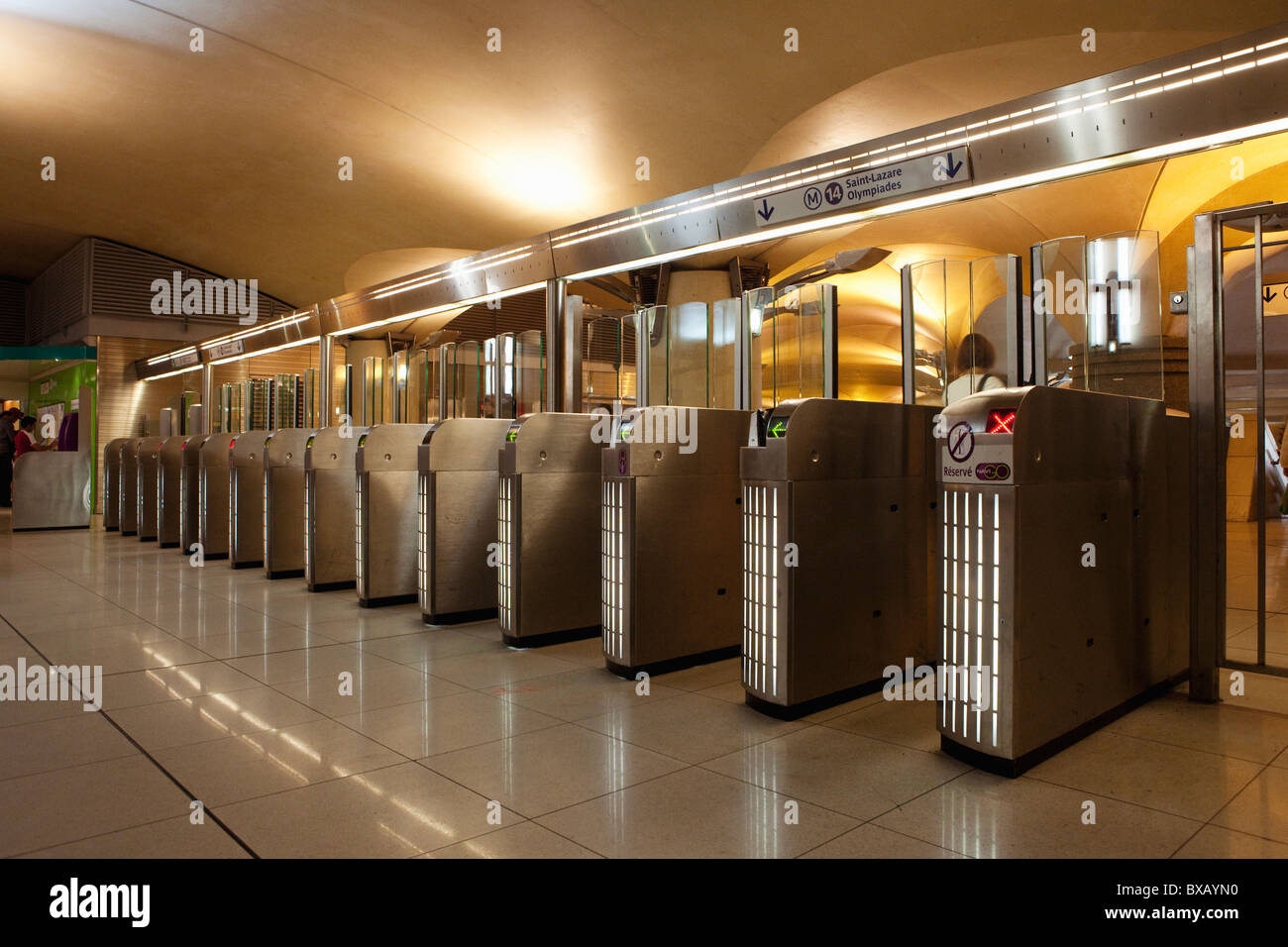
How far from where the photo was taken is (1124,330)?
4020 millimetres

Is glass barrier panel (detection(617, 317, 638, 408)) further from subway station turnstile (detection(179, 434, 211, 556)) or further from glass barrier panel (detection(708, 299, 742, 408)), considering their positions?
subway station turnstile (detection(179, 434, 211, 556))

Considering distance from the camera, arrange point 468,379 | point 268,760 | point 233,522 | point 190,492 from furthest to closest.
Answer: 1. point 190,492
2. point 233,522
3. point 468,379
4. point 268,760

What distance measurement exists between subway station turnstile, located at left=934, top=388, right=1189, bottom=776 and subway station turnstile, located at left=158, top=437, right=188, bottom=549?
927 cm

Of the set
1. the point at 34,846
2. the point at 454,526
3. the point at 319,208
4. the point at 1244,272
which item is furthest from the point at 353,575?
the point at 1244,272

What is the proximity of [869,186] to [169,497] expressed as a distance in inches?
348

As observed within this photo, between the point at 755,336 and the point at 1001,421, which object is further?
the point at 755,336

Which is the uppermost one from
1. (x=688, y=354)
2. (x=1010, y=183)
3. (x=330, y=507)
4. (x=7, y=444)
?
(x=1010, y=183)

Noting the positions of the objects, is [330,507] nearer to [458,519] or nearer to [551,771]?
[458,519]

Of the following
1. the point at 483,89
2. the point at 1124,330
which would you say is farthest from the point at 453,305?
the point at 1124,330

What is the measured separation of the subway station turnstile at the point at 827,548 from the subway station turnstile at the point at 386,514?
10.6ft

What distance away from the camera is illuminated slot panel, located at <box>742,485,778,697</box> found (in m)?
3.44

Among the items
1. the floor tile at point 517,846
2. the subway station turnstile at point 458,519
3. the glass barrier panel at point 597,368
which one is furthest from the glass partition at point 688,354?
the floor tile at point 517,846

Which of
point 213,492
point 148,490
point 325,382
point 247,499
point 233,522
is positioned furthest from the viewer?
point 148,490

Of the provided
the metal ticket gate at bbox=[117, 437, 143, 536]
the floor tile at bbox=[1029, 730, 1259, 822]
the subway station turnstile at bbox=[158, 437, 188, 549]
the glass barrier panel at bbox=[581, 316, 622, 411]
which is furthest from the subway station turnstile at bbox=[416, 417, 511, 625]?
the metal ticket gate at bbox=[117, 437, 143, 536]
